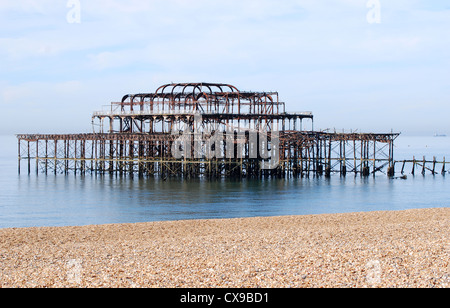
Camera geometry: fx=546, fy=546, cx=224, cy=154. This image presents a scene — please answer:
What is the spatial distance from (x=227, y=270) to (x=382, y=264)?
11.5 feet

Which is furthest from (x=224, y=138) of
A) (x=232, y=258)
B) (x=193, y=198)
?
(x=232, y=258)

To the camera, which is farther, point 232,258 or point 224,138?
point 224,138

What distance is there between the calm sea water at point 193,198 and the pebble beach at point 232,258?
945cm

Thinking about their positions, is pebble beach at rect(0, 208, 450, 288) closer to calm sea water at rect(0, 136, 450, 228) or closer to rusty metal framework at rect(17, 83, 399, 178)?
calm sea water at rect(0, 136, 450, 228)

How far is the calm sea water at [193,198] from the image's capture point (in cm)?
3084

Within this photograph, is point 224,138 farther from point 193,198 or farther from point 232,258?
point 232,258

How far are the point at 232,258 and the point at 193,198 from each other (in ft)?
85.7

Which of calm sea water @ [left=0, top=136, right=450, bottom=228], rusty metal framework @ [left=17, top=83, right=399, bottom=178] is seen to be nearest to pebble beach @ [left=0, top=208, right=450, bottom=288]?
calm sea water @ [left=0, top=136, right=450, bottom=228]

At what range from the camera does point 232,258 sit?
13.5 m

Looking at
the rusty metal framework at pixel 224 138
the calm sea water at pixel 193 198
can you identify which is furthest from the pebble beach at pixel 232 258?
the rusty metal framework at pixel 224 138

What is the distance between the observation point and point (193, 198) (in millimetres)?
39531

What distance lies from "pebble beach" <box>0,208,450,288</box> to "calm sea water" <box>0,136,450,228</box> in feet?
31.0
